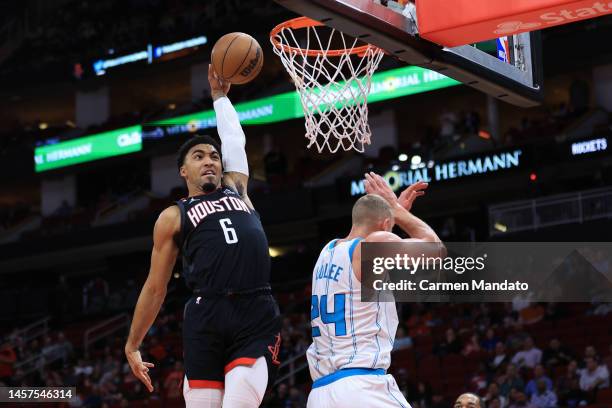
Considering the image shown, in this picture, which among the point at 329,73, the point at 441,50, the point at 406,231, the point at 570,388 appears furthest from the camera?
the point at 570,388

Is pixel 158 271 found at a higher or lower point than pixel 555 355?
higher

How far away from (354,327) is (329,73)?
327cm

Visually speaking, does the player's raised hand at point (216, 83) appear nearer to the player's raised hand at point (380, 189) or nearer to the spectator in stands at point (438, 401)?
the player's raised hand at point (380, 189)

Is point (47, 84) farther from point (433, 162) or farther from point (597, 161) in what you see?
point (597, 161)

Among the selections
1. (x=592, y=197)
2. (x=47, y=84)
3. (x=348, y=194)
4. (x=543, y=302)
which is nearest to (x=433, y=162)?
(x=348, y=194)

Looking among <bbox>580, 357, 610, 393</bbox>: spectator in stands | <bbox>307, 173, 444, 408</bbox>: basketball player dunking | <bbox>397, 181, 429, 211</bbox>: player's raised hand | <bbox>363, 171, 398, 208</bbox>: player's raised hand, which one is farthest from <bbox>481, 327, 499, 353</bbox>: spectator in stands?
<bbox>307, 173, 444, 408</bbox>: basketball player dunking

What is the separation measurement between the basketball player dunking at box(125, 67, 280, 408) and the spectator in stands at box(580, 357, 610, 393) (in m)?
7.99

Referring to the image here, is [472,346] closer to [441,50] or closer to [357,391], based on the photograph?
[441,50]

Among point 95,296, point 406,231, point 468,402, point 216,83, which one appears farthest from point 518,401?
point 95,296

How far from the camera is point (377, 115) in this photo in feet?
86.5

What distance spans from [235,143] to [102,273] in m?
25.6

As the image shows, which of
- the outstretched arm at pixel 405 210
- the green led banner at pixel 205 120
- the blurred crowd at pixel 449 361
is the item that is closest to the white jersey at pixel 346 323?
the outstretched arm at pixel 405 210

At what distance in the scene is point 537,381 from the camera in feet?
41.5

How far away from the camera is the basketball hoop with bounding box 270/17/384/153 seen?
7914 millimetres
